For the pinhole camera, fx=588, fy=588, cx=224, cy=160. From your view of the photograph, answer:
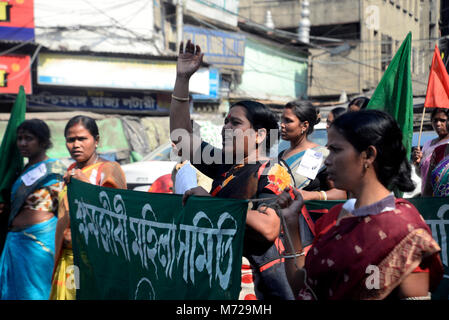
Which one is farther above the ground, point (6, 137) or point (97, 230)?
point (6, 137)

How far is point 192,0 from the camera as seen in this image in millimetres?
20094

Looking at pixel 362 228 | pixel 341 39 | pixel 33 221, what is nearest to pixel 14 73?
pixel 33 221

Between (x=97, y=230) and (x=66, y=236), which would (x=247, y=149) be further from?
(x=66, y=236)

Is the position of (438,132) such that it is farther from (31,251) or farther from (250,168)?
(31,251)

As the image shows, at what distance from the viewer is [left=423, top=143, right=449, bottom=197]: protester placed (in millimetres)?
4105

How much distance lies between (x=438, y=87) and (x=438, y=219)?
A: 7.18ft

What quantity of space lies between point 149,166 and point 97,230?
14.5ft

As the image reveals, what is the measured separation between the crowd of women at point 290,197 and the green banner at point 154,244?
12 cm

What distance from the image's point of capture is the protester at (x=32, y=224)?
4.98 m

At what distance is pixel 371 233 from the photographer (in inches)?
80.0
